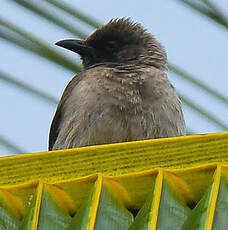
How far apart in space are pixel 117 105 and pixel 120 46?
1.15 m

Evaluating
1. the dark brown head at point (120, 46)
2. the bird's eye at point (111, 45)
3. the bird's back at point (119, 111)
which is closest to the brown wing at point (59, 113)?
the bird's back at point (119, 111)

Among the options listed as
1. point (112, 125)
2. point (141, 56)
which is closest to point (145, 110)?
point (112, 125)

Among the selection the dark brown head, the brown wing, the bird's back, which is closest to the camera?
the bird's back

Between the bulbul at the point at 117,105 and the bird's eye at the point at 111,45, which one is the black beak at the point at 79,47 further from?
the bird's eye at the point at 111,45

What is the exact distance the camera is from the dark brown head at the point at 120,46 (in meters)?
4.77

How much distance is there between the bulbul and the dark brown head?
0.01 m

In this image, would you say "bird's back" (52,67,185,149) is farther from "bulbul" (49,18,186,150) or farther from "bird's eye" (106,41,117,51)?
"bird's eye" (106,41,117,51)

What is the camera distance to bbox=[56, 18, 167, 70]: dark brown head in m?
4.77

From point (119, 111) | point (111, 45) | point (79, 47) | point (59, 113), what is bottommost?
point (119, 111)

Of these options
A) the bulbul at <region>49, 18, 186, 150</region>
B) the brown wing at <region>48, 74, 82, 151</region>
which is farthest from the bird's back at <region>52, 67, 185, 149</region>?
the brown wing at <region>48, 74, 82, 151</region>

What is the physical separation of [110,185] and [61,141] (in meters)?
2.49

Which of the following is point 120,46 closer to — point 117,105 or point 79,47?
point 79,47

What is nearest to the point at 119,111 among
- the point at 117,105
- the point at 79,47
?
the point at 117,105

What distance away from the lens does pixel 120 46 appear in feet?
16.2
